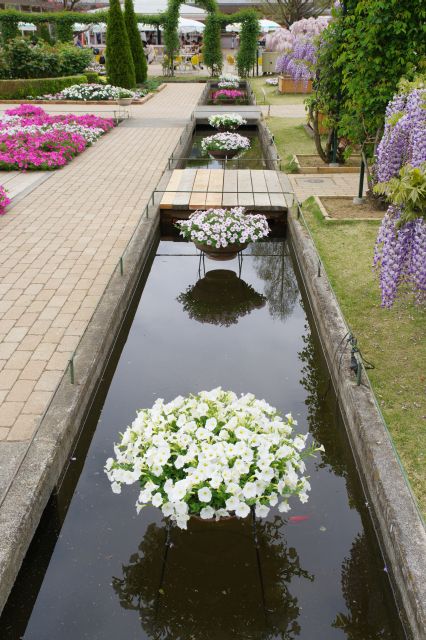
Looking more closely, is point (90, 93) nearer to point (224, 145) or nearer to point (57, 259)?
point (224, 145)

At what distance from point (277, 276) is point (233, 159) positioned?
497 centimetres

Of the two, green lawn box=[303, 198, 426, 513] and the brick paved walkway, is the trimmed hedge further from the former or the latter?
green lawn box=[303, 198, 426, 513]

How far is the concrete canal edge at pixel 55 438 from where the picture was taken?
10.6ft

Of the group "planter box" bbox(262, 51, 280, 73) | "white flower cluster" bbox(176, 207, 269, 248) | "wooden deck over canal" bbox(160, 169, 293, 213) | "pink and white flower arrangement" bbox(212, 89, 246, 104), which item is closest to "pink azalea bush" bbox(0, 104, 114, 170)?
"wooden deck over canal" bbox(160, 169, 293, 213)

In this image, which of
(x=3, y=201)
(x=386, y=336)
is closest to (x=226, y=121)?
(x=3, y=201)

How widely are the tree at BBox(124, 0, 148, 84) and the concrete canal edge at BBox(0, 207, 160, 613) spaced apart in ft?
69.8

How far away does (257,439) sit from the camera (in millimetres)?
3363

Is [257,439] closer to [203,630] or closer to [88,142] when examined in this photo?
[203,630]

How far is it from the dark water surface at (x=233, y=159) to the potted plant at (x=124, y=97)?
4410mm

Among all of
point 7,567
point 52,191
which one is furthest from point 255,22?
point 7,567

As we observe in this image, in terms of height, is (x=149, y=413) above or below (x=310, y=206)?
above

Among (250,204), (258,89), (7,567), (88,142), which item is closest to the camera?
(7,567)

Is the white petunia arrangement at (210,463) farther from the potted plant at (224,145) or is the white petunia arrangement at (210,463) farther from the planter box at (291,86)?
the planter box at (291,86)

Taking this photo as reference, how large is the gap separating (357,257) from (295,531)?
4.41m
